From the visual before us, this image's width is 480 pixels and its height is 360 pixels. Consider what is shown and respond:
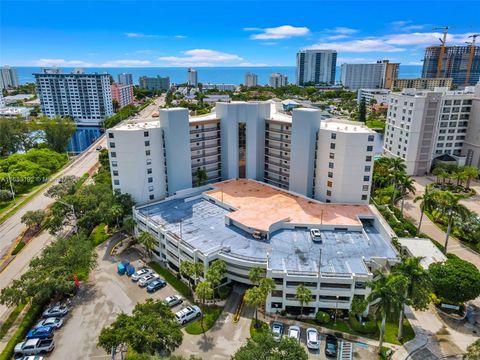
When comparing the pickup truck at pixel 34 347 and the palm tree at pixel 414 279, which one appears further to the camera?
the pickup truck at pixel 34 347

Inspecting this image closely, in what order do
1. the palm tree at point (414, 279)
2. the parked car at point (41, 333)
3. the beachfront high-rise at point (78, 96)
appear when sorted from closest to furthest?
the palm tree at point (414, 279), the parked car at point (41, 333), the beachfront high-rise at point (78, 96)

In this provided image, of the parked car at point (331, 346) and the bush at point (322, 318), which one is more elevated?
the bush at point (322, 318)

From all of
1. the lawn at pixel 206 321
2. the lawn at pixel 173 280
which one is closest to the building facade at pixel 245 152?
the lawn at pixel 173 280

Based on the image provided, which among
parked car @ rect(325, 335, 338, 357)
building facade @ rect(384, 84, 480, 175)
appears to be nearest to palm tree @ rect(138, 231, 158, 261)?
parked car @ rect(325, 335, 338, 357)

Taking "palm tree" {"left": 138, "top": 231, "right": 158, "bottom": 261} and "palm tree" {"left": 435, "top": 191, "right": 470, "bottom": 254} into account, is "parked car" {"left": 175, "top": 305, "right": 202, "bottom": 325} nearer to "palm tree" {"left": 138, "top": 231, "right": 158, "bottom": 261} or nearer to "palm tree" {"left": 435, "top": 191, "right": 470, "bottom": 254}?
"palm tree" {"left": 138, "top": 231, "right": 158, "bottom": 261}

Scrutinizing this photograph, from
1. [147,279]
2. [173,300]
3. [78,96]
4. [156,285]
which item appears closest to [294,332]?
[173,300]

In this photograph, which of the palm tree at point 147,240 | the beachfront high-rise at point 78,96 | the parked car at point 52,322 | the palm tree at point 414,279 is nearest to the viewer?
the palm tree at point 414,279

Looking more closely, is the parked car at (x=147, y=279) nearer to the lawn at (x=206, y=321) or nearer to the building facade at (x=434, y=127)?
the lawn at (x=206, y=321)
